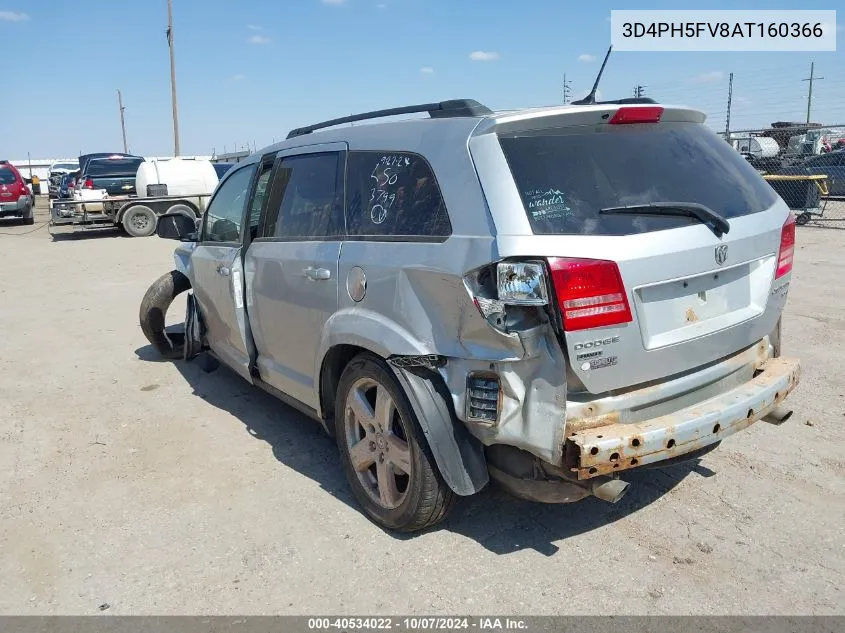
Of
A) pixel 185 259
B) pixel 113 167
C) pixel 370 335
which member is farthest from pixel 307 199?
pixel 113 167

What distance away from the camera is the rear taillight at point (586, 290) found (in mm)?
2553

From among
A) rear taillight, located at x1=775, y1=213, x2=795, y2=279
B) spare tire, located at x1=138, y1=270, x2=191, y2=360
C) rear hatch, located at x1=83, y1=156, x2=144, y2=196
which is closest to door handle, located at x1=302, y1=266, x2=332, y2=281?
rear taillight, located at x1=775, y1=213, x2=795, y2=279

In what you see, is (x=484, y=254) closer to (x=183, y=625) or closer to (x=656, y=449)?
(x=656, y=449)

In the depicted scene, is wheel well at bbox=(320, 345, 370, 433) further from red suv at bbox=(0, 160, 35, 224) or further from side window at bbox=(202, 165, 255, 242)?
red suv at bbox=(0, 160, 35, 224)

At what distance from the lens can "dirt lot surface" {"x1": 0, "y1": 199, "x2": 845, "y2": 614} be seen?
2.89 m

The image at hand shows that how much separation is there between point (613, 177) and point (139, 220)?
17248 millimetres

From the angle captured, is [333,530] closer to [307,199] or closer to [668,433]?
[668,433]

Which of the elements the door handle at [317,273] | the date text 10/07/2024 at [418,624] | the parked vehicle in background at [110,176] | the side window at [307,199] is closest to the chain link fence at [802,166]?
the side window at [307,199]

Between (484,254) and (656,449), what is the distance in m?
1.00

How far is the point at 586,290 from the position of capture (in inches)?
101

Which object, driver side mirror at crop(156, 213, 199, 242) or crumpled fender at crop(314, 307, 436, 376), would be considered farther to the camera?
driver side mirror at crop(156, 213, 199, 242)

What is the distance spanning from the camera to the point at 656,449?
106 inches

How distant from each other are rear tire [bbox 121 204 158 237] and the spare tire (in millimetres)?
12424

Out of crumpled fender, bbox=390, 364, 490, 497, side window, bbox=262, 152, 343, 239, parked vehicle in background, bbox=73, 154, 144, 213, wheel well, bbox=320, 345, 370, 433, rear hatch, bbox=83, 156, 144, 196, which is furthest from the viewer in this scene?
rear hatch, bbox=83, 156, 144, 196
